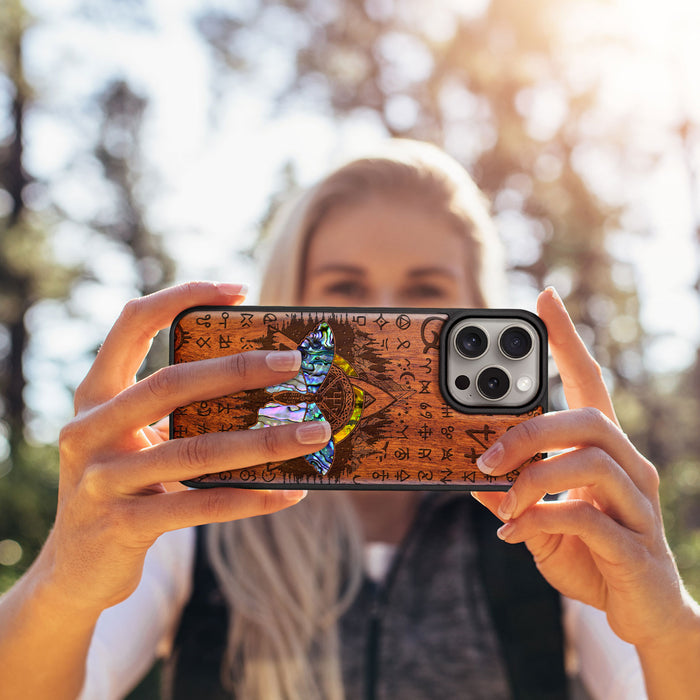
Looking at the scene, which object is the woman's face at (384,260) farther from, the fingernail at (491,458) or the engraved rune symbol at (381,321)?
the fingernail at (491,458)

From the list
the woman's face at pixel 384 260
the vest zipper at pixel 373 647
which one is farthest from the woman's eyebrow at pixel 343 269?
the vest zipper at pixel 373 647

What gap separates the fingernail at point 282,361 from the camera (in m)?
1.21

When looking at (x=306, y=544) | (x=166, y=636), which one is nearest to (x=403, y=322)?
(x=306, y=544)

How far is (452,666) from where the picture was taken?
7.32 feet

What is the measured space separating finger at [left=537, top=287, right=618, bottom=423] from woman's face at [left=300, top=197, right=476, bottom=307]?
1.03 m

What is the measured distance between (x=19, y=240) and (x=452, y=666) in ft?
37.8

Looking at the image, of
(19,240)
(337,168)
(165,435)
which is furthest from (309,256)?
(19,240)

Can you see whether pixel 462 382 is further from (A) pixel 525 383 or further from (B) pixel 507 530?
(B) pixel 507 530

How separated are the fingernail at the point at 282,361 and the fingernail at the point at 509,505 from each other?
20.8 inches

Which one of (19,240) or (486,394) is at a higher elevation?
(19,240)

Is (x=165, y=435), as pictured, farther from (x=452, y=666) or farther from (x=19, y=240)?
(x=19, y=240)

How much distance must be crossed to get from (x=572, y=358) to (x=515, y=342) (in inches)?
5.9

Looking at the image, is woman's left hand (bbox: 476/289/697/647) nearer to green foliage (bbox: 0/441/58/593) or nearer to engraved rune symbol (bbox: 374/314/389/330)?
engraved rune symbol (bbox: 374/314/389/330)

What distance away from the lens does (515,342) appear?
1.39m
